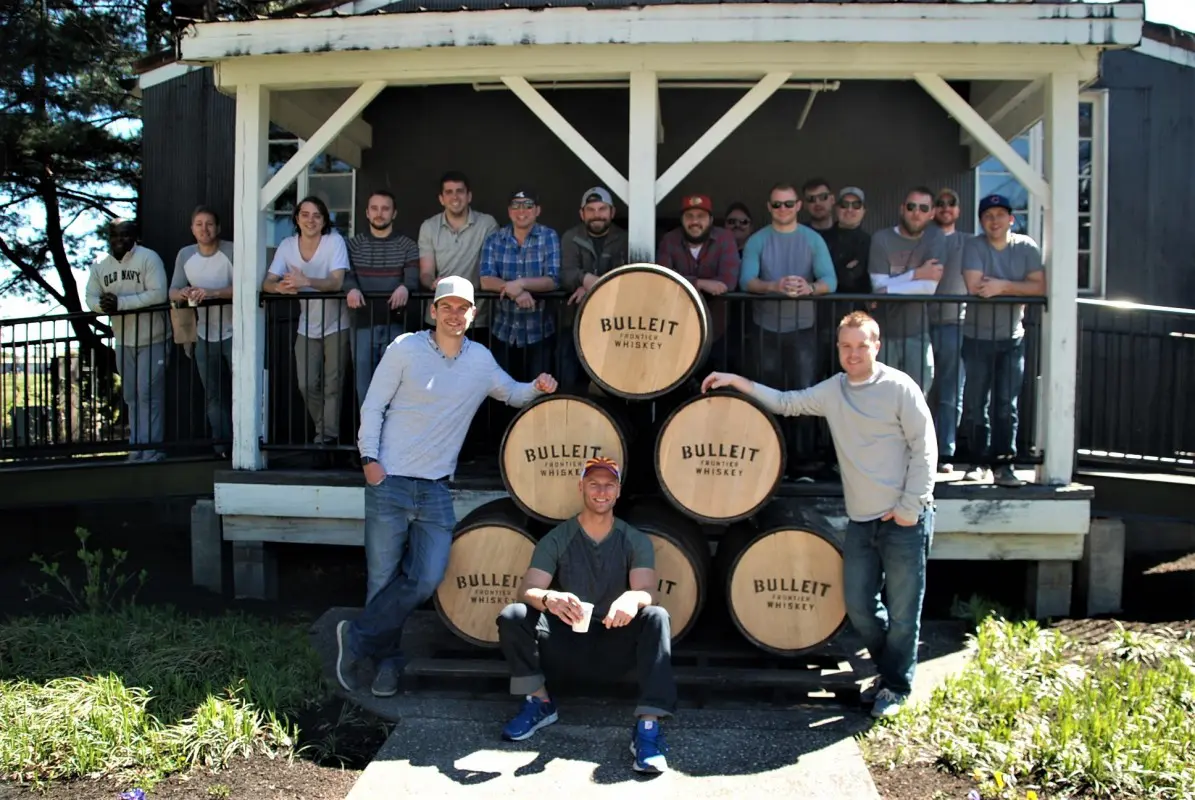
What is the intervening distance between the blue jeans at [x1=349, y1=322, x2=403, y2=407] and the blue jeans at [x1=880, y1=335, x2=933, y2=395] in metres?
2.85

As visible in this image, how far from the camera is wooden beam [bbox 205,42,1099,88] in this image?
5855mm

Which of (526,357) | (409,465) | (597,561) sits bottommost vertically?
(597,561)

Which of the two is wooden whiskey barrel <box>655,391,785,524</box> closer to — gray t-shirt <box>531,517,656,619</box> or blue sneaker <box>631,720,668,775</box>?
gray t-shirt <box>531,517,656,619</box>

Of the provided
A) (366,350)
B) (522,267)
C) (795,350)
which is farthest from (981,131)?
(366,350)

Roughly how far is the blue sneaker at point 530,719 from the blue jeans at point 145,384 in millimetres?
3929

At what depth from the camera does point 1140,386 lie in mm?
8047

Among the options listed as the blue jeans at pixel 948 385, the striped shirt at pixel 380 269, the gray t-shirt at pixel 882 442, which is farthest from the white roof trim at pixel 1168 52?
the striped shirt at pixel 380 269

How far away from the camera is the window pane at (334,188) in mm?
9023

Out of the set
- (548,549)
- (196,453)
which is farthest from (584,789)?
(196,453)

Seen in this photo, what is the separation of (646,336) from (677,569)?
1.08m

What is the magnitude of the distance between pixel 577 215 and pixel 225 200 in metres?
2.98

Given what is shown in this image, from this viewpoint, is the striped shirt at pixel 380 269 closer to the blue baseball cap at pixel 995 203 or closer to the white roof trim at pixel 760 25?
the white roof trim at pixel 760 25

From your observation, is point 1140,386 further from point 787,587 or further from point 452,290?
point 452,290

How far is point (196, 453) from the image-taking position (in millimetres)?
8047
